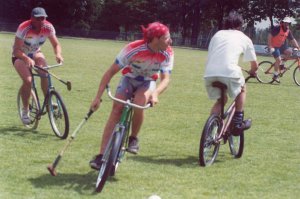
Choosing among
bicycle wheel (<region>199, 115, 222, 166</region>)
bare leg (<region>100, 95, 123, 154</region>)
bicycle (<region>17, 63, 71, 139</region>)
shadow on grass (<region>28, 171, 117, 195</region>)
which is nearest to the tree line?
bicycle (<region>17, 63, 71, 139</region>)

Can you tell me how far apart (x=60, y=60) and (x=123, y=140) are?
3109 millimetres

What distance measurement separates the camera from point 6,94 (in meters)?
12.8

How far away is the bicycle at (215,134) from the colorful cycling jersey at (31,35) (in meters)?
2.99

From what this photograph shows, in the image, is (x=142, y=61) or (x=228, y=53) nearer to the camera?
(x=142, y=61)

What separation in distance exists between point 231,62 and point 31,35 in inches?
127

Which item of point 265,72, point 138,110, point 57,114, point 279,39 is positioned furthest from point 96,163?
point 265,72

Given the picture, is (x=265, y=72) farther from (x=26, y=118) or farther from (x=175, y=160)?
Result: (x=175, y=160)

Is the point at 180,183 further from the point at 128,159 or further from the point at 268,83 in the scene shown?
the point at 268,83

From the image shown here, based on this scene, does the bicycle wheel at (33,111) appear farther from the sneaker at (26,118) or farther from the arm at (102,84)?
the arm at (102,84)

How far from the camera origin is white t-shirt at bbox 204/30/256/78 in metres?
7.14

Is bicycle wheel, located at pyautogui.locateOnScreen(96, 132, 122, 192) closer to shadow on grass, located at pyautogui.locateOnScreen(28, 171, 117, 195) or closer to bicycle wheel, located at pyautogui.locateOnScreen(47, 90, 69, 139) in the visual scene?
shadow on grass, located at pyautogui.locateOnScreen(28, 171, 117, 195)

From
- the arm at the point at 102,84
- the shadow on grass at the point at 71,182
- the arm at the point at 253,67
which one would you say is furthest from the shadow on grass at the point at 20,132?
the arm at the point at 253,67

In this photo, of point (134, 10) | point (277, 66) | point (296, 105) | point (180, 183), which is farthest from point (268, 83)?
point (134, 10)

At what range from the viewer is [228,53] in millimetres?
7176
